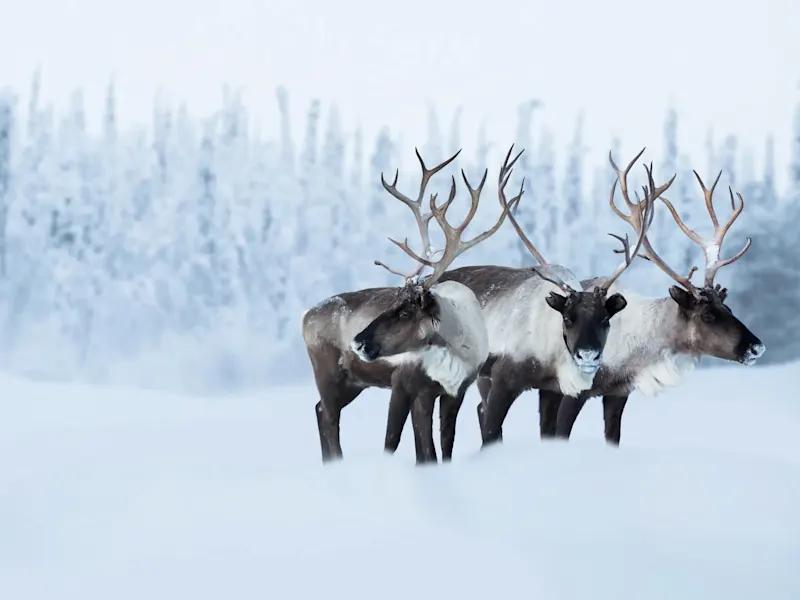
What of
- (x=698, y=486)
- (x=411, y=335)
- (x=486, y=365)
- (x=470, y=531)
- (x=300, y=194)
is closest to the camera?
(x=470, y=531)

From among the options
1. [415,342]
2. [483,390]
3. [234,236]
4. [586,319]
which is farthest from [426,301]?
[234,236]

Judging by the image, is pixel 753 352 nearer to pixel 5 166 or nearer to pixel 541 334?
pixel 541 334

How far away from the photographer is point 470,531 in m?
5.33

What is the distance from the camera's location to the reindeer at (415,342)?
7.15 metres

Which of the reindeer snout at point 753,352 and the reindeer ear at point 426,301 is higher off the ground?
the reindeer ear at point 426,301

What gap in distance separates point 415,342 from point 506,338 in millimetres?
718

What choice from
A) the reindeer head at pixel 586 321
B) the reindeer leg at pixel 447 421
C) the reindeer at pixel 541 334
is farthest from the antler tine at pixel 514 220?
the reindeer leg at pixel 447 421

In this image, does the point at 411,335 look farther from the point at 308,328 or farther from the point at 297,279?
the point at 297,279

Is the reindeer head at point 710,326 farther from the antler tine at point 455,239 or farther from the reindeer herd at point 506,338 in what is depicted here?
the antler tine at point 455,239

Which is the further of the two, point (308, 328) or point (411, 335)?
point (308, 328)

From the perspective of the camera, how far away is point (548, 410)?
7719 mm

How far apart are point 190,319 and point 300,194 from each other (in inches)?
156

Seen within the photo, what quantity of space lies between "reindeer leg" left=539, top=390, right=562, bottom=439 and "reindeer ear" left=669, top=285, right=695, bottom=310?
1.02 meters

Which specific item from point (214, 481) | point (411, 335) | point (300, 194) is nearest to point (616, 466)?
point (411, 335)
